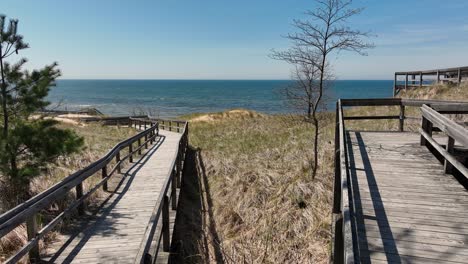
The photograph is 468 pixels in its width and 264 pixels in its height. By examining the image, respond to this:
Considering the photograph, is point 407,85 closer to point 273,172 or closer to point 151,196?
point 273,172

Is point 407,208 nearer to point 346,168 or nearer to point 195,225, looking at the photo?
point 346,168

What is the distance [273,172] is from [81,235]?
587 centimetres

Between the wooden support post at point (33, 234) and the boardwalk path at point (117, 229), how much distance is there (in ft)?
0.66

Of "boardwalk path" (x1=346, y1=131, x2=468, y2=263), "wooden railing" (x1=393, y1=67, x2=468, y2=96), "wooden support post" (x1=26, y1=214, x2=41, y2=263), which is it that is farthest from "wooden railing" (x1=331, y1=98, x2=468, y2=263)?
"wooden railing" (x1=393, y1=67, x2=468, y2=96)

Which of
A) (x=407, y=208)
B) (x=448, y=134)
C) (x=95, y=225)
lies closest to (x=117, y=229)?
(x=95, y=225)

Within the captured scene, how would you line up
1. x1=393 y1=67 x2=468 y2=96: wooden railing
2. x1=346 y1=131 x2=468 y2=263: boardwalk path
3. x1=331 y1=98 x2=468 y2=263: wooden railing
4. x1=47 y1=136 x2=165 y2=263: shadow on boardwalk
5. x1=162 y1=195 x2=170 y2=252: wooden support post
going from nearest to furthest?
x1=331 y1=98 x2=468 y2=263: wooden railing
x1=346 y1=131 x2=468 y2=263: boardwalk path
x1=47 y1=136 x2=165 y2=263: shadow on boardwalk
x1=162 y1=195 x2=170 y2=252: wooden support post
x1=393 y1=67 x2=468 y2=96: wooden railing

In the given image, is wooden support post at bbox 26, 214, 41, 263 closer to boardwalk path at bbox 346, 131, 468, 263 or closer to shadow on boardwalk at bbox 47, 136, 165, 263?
shadow on boardwalk at bbox 47, 136, 165, 263

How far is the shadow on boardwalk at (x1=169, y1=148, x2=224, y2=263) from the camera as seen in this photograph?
22.0 feet

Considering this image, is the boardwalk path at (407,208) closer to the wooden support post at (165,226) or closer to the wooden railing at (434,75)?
the wooden support post at (165,226)

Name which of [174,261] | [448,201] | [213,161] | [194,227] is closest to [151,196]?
[194,227]

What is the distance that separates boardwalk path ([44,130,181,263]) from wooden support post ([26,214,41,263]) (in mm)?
202

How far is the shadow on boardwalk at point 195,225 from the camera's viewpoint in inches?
264

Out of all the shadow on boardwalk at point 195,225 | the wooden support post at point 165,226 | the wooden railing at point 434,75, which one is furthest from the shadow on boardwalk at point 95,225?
the wooden railing at point 434,75

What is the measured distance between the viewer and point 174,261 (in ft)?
20.7
